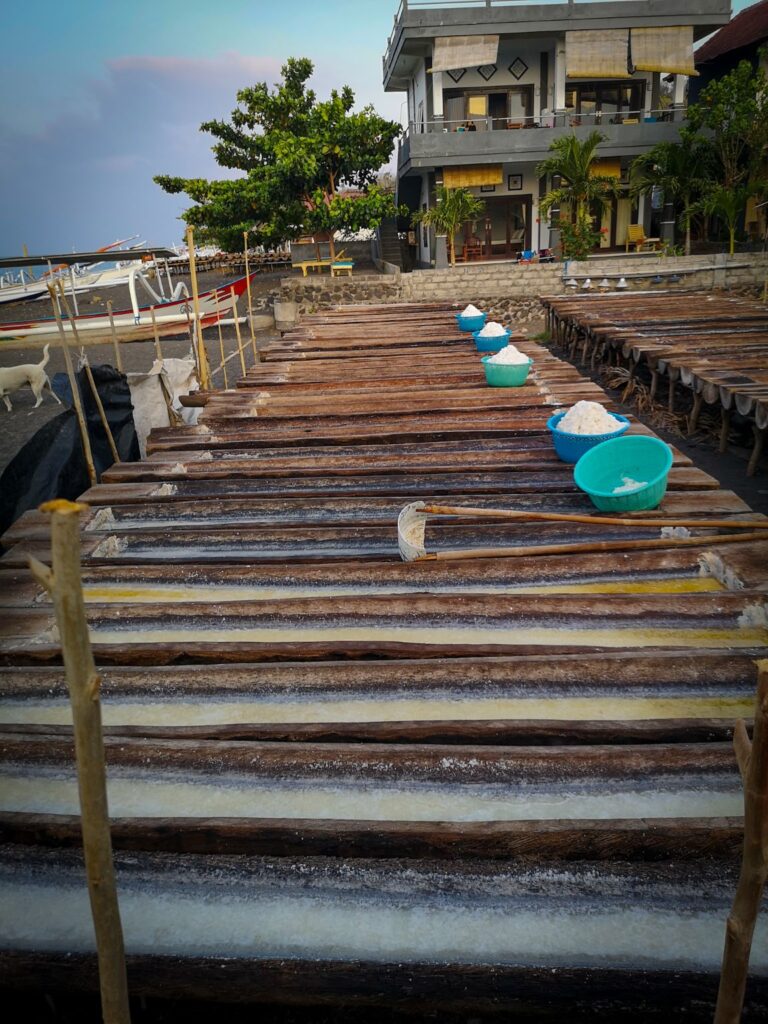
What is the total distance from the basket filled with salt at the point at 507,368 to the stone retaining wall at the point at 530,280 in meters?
15.6

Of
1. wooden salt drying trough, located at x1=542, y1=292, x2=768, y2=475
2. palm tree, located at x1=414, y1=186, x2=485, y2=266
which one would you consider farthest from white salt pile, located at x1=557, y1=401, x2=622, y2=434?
palm tree, located at x1=414, y1=186, x2=485, y2=266

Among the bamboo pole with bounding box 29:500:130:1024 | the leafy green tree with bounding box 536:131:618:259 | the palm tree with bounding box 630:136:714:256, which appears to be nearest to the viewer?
the bamboo pole with bounding box 29:500:130:1024

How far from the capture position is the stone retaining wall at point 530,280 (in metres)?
22.4

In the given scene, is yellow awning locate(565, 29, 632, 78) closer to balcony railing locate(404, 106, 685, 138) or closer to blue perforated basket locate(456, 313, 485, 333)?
A: balcony railing locate(404, 106, 685, 138)

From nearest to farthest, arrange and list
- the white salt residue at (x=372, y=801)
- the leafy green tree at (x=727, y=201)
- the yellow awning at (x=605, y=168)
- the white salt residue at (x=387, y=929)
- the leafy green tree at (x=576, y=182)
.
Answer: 1. the white salt residue at (x=387, y=929)
2. the white salt residue at (x=372, y=801)
3. the leafy green tree at (x=727, y=201)
4. the leafy green tree at (x=576, y=182)
5. the yellow awning at (x=605, y=168)

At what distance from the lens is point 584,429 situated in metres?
5.32

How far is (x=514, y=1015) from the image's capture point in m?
2.04

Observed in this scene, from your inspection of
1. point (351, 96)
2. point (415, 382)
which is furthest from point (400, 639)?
point (351, 96)

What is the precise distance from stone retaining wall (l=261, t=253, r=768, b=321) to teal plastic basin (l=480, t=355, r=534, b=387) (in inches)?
616

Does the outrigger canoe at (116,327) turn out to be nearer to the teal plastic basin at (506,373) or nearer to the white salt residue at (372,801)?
the teal plastic basin at (506,373)

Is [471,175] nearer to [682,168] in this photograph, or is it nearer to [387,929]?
[682,168]

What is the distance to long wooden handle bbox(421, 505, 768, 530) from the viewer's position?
Answer: 4145 mm

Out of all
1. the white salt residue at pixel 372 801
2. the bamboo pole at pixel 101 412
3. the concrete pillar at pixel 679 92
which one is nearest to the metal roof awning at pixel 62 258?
the bamboo pole at pixel 101 412

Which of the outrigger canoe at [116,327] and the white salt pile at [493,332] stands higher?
the white salt pile at [493,332]
